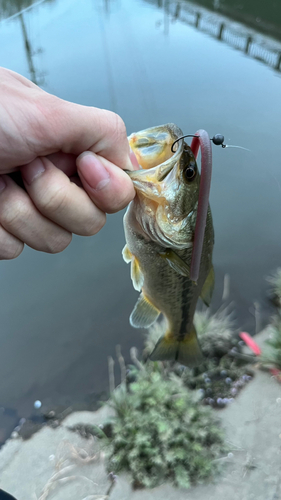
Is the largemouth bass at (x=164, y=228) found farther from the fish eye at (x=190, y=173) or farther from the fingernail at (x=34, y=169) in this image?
the fingernail at (x=34, y=169)

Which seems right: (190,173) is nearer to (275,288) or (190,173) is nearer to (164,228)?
(164,228)

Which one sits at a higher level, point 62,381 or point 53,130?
point 53,130

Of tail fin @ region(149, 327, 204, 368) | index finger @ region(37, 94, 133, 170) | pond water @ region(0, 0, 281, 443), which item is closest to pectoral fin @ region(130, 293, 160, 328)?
tail fin @ region(149, 327, 204, 368)

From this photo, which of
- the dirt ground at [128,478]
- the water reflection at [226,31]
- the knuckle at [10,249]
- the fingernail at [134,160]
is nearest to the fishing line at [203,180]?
the fingernail at [134,160]

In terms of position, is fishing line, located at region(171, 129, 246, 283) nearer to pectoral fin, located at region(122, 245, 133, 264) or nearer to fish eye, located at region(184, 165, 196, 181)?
fish eye, located at region(184, 165, 196, 181)

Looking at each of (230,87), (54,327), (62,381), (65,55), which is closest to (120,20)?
(65,55)

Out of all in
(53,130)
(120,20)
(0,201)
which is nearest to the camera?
(53,130)

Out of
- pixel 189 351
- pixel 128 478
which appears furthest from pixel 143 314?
pixel 128 478

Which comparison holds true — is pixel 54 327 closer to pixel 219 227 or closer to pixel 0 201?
pixel 219 227
